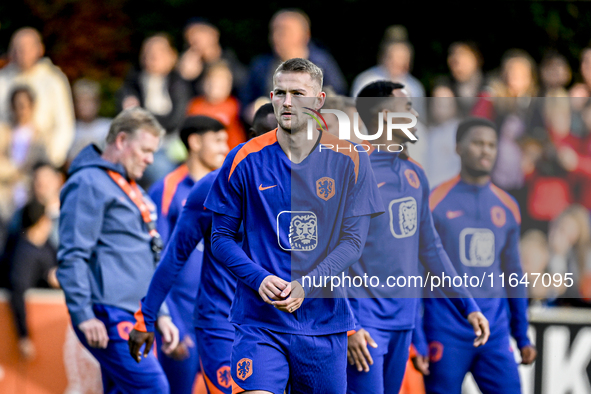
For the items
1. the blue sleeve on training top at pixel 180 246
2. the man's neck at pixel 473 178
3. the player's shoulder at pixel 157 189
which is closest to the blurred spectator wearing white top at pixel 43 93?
the player's shoulder at pixel 157 189

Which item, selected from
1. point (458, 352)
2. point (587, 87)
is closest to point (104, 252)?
point (458, 352)

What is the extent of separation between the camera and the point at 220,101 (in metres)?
8.24

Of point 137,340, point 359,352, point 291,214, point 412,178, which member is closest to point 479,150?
point 412,178

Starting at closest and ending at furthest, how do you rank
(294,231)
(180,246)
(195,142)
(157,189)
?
(294,231) → (180,246) → (195,142) → (157,189)

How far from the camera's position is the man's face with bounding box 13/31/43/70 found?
9172mm

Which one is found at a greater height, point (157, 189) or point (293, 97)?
point (293, 97)

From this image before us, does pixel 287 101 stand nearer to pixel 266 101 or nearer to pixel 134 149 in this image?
pixel 134 149

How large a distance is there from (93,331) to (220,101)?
11.8ft

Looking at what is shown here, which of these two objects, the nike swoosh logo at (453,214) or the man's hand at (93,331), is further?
the nike swoosh logo at (453,214)

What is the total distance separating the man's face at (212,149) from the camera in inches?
238

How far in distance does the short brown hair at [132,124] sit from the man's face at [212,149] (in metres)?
0.49

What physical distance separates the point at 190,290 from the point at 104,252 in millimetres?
807

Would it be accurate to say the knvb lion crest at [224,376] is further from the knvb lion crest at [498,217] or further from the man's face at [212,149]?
the knvb lion crest at [498,217]

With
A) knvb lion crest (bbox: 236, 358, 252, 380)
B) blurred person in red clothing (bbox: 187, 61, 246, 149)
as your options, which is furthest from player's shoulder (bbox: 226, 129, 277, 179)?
blurred person in red clothing (bbox: 187, 61, 246, 149)
